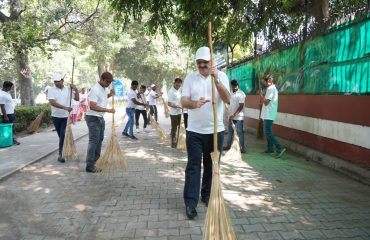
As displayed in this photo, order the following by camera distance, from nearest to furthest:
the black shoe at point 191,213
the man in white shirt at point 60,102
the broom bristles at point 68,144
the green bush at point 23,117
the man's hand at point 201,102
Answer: the man's hand at point 201,102, the black shoe at point 191,213, the man in white shirt at point 60,102, the broom bristles at point 68,144, the green bush at point 23,117

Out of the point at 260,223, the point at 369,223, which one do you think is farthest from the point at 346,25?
the point at 260,223

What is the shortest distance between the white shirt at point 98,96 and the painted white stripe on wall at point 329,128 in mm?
3977

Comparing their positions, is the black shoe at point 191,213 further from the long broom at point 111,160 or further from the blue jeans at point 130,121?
the blue jeans at point 130,121

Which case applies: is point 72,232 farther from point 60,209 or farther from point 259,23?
point 259,23

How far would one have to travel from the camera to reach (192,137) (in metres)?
4.04

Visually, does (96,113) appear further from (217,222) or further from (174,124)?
(217,222)

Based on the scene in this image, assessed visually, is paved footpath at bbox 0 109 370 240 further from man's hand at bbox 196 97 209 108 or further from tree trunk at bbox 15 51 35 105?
tree trunk at bbox 15 51 35 105

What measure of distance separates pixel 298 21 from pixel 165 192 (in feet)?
22.7

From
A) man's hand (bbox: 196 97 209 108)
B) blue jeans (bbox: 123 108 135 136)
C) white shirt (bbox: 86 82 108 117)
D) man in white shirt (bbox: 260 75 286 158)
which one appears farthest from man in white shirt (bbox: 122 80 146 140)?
man's hand (bbox: 196 97 209 108)

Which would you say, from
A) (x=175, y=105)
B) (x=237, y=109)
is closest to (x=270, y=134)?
(x=237, y=109)

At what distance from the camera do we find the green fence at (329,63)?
5500 millimetres

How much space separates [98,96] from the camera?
5.98 metres

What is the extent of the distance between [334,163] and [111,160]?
12.6ft

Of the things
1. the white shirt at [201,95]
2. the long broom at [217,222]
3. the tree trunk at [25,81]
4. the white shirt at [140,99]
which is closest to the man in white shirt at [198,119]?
the white shirt at [201,95]
